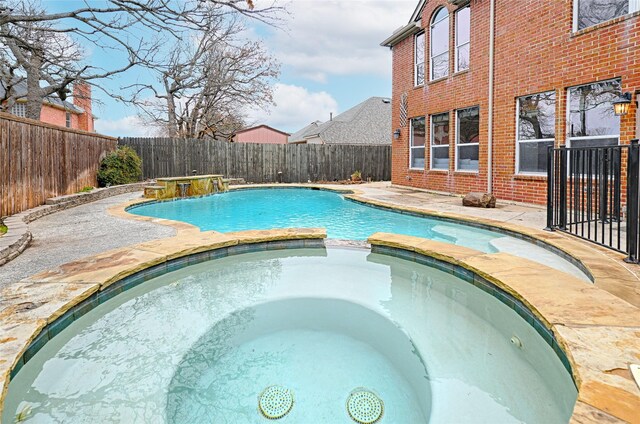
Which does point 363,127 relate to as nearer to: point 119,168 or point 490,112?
point 119,168

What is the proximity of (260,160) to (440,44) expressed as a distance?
8936 millimetres

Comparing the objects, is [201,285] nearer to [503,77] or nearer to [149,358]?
[149,358]

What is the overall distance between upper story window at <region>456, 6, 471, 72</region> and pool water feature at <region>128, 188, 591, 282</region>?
15.0 feet

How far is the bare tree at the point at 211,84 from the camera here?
18.9 m

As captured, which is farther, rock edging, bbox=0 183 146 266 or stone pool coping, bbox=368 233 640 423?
rock edging, bbox=0 183 146 266

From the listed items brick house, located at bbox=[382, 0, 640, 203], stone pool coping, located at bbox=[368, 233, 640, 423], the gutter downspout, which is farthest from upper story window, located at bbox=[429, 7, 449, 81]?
stone pool coping, located at bbox=[368, 233, 640, 423]

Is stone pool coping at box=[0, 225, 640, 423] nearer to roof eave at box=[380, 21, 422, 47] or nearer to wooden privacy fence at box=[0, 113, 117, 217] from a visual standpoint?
wooden privacy fence at box=[0, 113, 117, 217]

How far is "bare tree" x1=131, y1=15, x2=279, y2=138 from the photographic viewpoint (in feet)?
61.9

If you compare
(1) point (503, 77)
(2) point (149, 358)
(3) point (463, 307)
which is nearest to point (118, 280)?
(2) point (149, 358)

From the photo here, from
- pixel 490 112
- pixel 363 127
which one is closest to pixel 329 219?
pixel 490 112

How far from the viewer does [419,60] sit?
11.5 meters

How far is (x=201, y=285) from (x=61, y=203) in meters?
5.90

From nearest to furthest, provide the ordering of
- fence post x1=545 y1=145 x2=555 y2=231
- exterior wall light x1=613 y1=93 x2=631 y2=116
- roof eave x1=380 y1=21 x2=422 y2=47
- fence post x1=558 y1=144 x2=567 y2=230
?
fence post x1=558 y1=144 x2=567 y2=230
fence post x1=545 y1=145 x2=555 y2=231
exterior wall light x1=613 y1=93 x2=631 y2=116
roof eave x1=380 y1=21 x2=422 y2=47

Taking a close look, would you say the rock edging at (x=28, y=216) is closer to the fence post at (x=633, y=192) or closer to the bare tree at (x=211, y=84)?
the fence post at (x=633, y=192)
